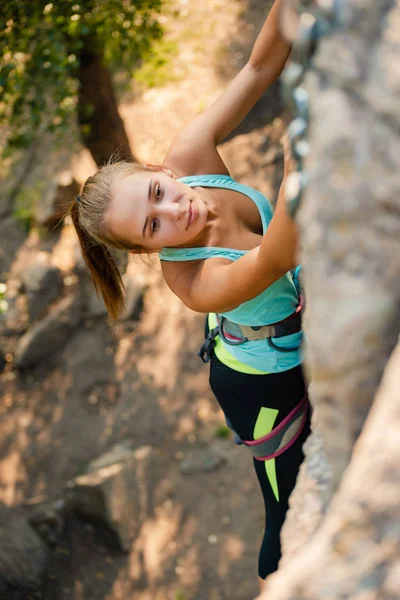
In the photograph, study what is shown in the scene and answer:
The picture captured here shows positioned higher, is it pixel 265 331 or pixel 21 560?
pixel 265 331

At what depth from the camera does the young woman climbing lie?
1.86 metres

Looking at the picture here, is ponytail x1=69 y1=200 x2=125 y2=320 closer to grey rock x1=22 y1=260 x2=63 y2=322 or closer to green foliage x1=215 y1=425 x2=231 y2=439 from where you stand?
green foliage x1=215 y1=425 x2=231 y2=439

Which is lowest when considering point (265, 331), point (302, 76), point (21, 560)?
point (21, 560)

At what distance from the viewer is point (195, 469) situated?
407 centimetres

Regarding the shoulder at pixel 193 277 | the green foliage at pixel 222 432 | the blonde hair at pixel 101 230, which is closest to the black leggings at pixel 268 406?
the shoulder at pixel 193 277

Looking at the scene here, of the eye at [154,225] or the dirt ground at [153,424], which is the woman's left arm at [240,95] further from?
the dirt ground at [153,424]

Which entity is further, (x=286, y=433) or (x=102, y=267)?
(x=102, y=267)

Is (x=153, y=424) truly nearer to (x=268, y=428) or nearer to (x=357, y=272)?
(x=268, y=428)

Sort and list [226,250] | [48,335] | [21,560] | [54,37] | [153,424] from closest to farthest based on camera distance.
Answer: [226,250], [54,37], [21,560], [153,424], [48,335]

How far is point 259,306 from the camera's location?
1884 millimetres

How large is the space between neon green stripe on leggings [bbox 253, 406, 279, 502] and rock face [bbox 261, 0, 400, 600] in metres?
1.26

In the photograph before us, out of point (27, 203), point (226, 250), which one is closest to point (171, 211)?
point (226, 250)

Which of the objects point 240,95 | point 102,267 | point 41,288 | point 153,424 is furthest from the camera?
point 41,288

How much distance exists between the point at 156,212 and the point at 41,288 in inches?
149
